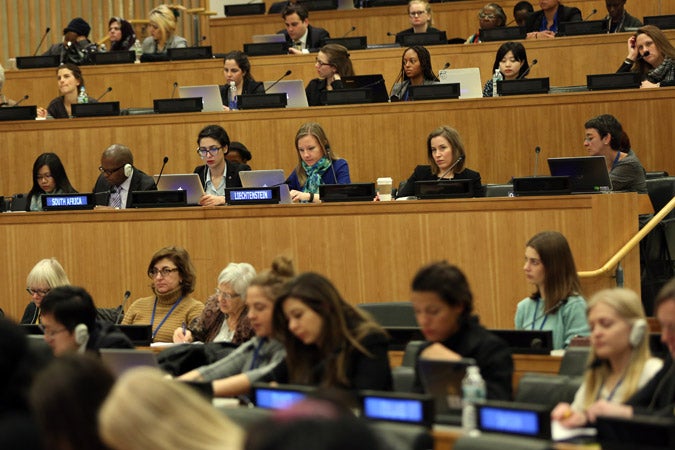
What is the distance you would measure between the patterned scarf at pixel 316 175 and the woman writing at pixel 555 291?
2493 mm

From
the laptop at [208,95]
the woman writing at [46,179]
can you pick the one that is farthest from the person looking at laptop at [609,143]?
the woman writing at [46,179]

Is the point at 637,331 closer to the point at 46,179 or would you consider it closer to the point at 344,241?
the point at 344,241

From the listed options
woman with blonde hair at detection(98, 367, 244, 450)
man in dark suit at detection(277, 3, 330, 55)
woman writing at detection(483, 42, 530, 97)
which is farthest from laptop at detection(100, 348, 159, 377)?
man in dark suit at detection(277, 3, 330, 55)

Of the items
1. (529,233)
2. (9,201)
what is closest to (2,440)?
(529,233)

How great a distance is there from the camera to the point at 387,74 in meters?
9.61

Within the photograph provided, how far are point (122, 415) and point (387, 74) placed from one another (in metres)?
7.81

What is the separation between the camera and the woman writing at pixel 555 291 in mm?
4688

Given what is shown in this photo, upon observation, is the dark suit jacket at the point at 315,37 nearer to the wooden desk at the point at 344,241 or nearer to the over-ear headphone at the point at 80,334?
the wooden desk at the point at 344,241

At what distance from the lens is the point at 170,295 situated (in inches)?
228

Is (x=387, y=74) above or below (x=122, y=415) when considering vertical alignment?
above

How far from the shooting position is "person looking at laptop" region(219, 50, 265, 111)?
29.5 feet

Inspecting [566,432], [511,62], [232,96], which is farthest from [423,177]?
[566,432]

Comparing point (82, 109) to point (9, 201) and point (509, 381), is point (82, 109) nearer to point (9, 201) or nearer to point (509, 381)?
point (9, 201)

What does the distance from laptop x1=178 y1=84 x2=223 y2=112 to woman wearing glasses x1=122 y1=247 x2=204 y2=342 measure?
9.93ft
